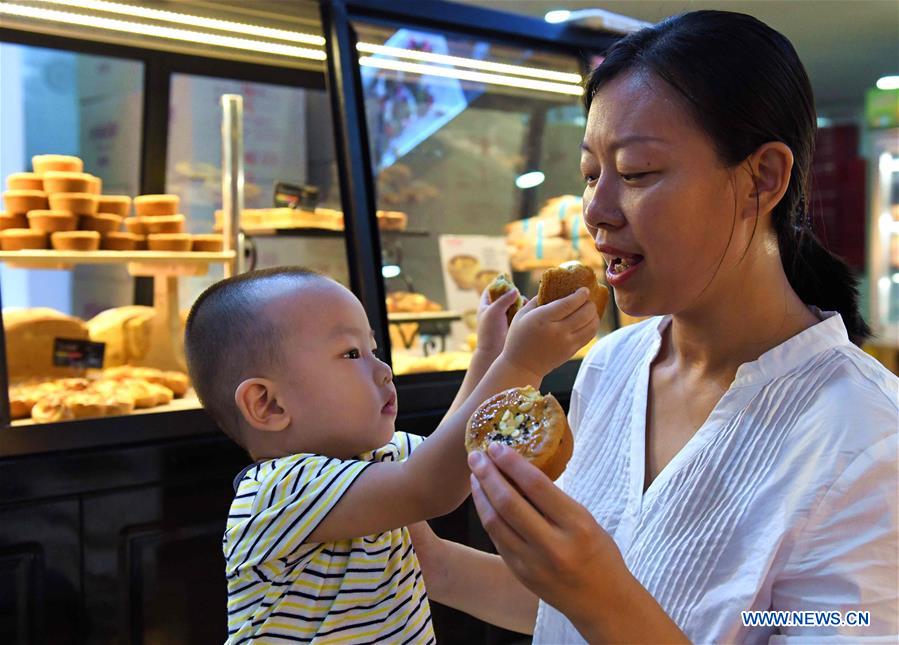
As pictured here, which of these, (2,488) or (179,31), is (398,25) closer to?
(179,31)

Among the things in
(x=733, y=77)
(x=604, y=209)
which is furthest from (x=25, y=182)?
(x=733, y=77)

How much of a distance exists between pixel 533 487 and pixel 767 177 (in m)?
0.64

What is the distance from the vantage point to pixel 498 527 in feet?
3.27

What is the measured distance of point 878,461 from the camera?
1.12 metres

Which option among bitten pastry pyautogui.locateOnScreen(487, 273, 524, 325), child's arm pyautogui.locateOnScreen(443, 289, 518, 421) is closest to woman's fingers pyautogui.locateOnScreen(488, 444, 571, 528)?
child's arm pyautogui.locateOnScreen(443, 289, 518, 421)

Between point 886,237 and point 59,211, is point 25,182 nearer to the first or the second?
point 59,211

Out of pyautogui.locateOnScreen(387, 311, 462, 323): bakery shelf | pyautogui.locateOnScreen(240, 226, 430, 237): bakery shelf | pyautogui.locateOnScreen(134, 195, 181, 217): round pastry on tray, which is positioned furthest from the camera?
pyautogui.locateOnScreen(240, 226, 430, 237): bakery shelf

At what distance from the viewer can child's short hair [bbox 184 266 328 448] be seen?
4.51 feet

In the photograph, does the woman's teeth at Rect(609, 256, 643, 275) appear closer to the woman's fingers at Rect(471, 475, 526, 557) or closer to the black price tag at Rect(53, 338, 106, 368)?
the woman's fingers at Rect(471, 475, 526, 557)

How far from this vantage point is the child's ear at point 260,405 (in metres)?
1.36

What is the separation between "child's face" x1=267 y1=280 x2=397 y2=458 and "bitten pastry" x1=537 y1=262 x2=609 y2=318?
0.98 ft

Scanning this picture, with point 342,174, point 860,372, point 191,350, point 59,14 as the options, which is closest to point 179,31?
point 59,14

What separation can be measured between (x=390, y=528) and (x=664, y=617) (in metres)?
0.42

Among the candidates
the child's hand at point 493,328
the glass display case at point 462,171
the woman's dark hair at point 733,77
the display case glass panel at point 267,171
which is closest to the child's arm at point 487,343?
the child's hand at point 493,328
